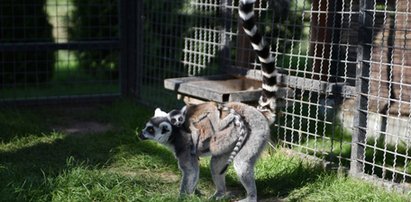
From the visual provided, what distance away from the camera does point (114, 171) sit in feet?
19.2

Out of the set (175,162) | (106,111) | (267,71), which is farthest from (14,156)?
(267,71)

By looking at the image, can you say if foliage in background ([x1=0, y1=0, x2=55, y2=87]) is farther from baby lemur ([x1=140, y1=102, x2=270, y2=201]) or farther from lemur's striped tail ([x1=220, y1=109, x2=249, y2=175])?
lemur's striped tail ([x1=220, y1=109, x2=249, y2=175])

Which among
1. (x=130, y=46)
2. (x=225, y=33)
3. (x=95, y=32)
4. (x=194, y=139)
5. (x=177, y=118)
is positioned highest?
(x=225, y=33)

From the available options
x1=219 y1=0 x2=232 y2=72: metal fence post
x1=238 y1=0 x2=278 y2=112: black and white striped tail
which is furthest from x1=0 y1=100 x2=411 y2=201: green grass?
x1=219 y1=0 x2=232 y2=72: metal fence post

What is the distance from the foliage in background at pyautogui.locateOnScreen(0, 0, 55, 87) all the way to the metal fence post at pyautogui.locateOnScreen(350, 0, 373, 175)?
18.8 feet

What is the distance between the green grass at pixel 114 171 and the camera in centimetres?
480

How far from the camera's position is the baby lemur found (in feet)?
15.6

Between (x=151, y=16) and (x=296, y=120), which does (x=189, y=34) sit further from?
(x=296, y=120)

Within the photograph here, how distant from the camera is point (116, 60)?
430 inches

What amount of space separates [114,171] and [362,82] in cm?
238

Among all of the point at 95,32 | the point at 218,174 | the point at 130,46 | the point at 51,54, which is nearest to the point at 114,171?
the point at 218,174

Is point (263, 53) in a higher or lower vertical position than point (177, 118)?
higher

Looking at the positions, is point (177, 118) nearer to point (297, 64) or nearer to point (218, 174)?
point (218, 174)

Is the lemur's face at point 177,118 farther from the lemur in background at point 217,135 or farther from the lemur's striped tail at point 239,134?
the lemur's striped tail at point 239,134
